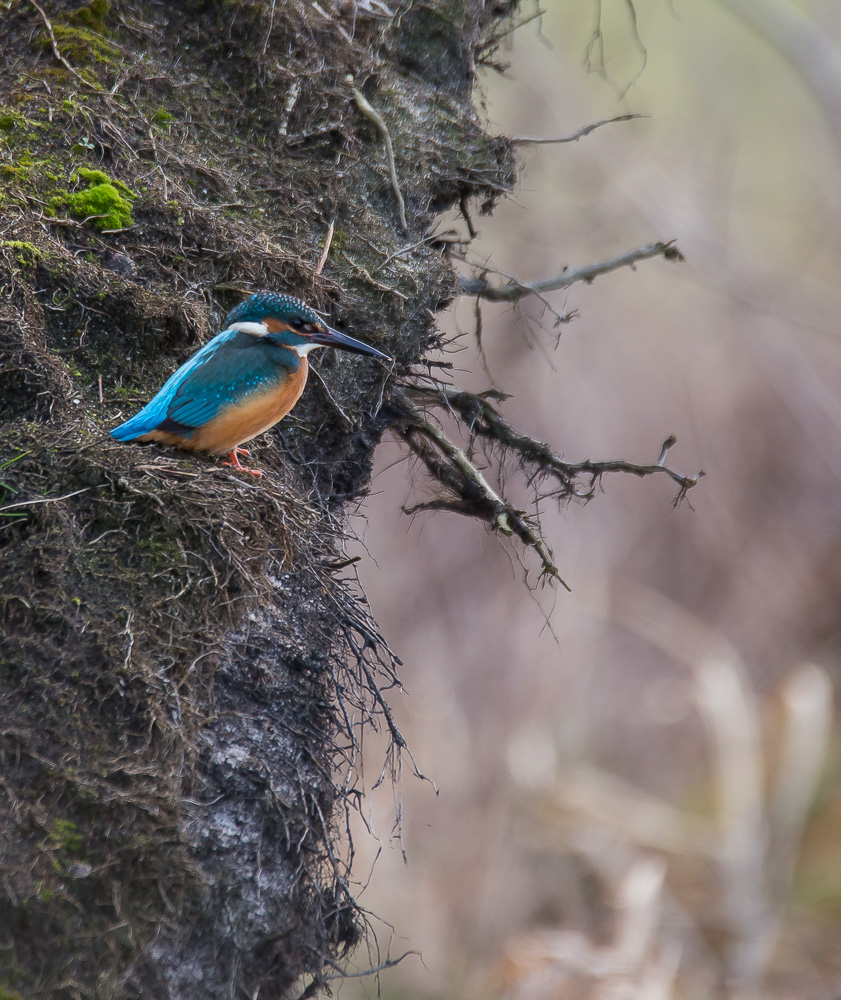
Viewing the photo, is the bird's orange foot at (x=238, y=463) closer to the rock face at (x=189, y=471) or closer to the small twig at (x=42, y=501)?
the rock face at (x=189, y=471)

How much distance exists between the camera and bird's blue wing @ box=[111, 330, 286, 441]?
98.5 inches

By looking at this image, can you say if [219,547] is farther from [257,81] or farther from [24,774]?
[257,81]

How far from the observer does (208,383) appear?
262 cm

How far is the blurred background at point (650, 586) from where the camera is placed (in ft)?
23.6

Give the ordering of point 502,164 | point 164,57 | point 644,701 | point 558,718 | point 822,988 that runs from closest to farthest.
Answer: point 164,57 → point 502,164 → point 822,988 → point 558,718 → point 644,701

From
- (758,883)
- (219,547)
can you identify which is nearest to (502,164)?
(219,547)

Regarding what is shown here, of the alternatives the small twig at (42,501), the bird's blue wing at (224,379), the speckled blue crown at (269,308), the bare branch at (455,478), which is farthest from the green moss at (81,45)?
the small twig at (42,501)

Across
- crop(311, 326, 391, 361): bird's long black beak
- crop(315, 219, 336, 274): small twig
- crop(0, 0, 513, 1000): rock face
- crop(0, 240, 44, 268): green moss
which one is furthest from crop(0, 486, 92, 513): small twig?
crop(315, 219, 336, 274): small twig

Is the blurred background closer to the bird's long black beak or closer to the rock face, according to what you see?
the rock face

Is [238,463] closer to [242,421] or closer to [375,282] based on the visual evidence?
[242,421]

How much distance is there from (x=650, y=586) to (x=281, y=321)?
729 cm

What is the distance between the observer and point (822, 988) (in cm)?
698

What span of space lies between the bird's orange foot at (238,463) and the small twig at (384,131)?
3.47 feet

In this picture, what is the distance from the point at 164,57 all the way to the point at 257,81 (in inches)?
12.5
